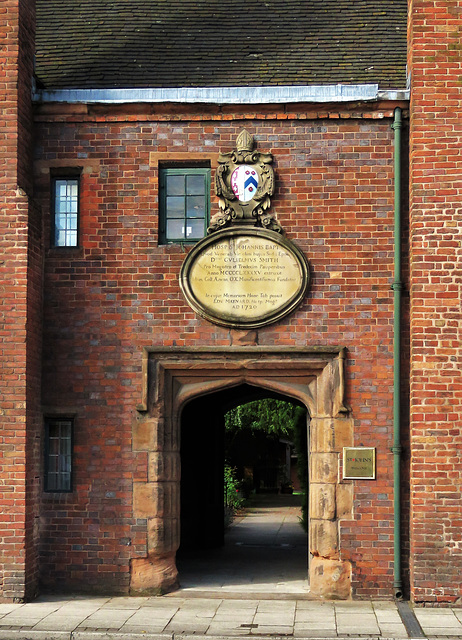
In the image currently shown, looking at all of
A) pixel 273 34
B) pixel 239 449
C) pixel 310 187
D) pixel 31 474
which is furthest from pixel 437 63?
pixel 239 449

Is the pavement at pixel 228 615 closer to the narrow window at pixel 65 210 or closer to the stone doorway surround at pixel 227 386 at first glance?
the stone doorway surround at pixel 227 386

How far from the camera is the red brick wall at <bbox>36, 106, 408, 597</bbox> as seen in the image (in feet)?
40.7

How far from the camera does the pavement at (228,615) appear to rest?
33.6ft

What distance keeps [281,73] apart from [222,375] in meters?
4.44

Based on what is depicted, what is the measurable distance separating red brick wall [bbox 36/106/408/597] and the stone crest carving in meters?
0.16

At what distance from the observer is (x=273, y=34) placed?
1460cm

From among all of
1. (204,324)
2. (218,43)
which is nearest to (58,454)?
(204,324)

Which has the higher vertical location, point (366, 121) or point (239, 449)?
point (366, 121)

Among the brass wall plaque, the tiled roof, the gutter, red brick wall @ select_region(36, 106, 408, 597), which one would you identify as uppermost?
the tiled roof

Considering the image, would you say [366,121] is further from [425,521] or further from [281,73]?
[425,521]

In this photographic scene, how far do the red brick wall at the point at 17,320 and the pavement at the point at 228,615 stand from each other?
0.85m

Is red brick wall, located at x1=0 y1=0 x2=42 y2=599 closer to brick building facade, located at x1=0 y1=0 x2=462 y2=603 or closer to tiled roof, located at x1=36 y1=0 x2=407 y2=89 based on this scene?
brick building facade, located at x1=0 y1=0 x2=462 y2=603

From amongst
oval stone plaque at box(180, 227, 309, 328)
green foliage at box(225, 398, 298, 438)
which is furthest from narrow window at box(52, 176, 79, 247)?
green foliage at box(225, 398, 298, 438)

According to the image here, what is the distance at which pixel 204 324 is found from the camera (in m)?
12.6
